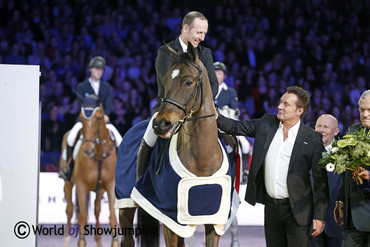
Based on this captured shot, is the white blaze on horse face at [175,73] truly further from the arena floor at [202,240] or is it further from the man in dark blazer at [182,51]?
the arena floor at [202,240]

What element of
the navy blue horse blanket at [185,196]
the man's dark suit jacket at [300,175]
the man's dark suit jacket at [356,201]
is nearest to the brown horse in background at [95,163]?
the navy blue horse blanket at [185,196]

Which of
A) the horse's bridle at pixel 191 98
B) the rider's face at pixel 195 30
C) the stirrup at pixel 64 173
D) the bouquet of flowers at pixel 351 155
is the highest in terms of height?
the rider's face at pixel 195 30

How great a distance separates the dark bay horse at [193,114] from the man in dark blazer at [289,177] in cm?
39

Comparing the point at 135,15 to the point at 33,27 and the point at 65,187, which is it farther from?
the point at 65,187

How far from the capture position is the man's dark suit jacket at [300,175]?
14.3 ft

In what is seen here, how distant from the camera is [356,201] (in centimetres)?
418

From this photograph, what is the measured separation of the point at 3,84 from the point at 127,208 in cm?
197

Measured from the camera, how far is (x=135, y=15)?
44.2 ft

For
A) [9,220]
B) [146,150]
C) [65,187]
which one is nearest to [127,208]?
[146,150]

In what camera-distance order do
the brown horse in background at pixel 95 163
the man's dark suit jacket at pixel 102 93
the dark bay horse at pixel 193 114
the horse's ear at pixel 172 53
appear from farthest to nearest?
the man's dark suit jacket at pixel 102 93 → the brown horse in background at pixel 95 163 → the horse's ear at pixel 172 53 → the dark bay horse at pixel 193 114

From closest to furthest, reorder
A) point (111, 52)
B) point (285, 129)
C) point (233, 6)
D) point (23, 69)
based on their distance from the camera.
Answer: point (23, 69)
point (285, 129)
point (111, 52)
point (233, 6)

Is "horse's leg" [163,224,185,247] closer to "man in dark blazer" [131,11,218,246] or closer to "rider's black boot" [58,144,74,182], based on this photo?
"man in dark blazer" [131,11,218,246]

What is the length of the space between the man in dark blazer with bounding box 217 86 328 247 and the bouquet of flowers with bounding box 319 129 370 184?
26cm

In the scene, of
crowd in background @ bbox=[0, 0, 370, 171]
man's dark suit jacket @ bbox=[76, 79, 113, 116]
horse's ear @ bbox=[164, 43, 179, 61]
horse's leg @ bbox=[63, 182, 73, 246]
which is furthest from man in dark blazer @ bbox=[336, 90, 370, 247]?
crowd in background @ bbox=[0, 0, 370, 171]
